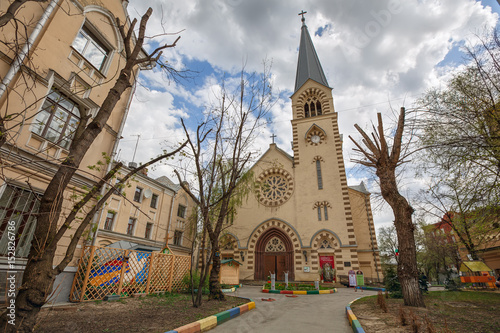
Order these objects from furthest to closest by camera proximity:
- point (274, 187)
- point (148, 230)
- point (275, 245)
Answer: point (274, 187) < point (148, 230) < point (275, 245)

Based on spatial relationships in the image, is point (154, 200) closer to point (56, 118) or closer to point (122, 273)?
point (122, 273)

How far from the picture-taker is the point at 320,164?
24172 millimetres

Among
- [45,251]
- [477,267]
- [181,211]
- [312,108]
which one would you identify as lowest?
[45,251]

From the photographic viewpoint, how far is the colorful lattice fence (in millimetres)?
8055

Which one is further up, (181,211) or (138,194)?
(138,194)

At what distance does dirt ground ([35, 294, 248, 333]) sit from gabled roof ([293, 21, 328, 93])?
89.4 ft

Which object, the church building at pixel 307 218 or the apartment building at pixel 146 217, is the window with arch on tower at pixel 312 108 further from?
the apartment building at pixel 146 217

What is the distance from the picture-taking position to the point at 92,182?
8453 millimetres

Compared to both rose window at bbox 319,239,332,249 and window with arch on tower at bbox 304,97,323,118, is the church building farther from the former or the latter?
window with arch on tower at bbox 304,97,323,118

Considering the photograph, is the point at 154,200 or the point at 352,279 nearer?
the point at 352,279

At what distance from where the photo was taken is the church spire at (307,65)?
97.7ft

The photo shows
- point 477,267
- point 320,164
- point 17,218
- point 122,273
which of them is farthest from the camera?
point 320,164

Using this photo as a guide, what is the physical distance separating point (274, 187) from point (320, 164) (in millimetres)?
5150

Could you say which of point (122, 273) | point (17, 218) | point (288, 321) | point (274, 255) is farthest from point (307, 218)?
point (17, 218)
